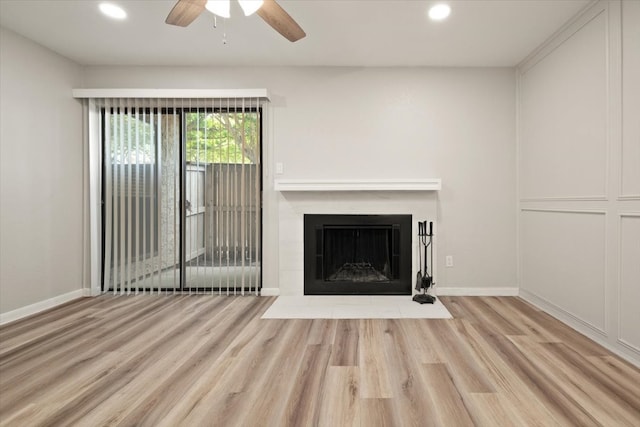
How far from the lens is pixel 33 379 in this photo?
6.07 feet

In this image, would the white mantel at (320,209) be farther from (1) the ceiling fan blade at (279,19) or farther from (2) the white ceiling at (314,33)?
(1) the ceiling fan blade at (279,19)

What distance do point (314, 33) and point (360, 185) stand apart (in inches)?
56.8

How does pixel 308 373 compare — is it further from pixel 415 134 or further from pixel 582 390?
pixel 415 134

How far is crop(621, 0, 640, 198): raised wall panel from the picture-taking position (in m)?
2.03

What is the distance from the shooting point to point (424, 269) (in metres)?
3.47

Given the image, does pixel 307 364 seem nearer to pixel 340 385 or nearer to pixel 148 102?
pixel 340 385

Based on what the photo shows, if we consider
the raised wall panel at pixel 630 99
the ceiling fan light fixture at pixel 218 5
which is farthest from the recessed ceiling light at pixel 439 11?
the ceiling fan light fixture at pixel 218 5

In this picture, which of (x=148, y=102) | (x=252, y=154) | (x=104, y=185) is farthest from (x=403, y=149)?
(x=104, y=185)

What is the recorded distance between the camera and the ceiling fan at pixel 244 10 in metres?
1.81

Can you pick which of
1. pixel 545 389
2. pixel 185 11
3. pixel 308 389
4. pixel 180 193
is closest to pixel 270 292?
pixel 180 193

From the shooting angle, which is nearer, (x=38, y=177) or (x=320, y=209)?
(x=38, y=177)

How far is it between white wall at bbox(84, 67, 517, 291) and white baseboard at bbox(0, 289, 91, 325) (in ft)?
7.06

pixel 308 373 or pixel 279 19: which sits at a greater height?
pixel 279 19

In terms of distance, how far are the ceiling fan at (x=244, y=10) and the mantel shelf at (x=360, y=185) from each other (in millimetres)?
1578
